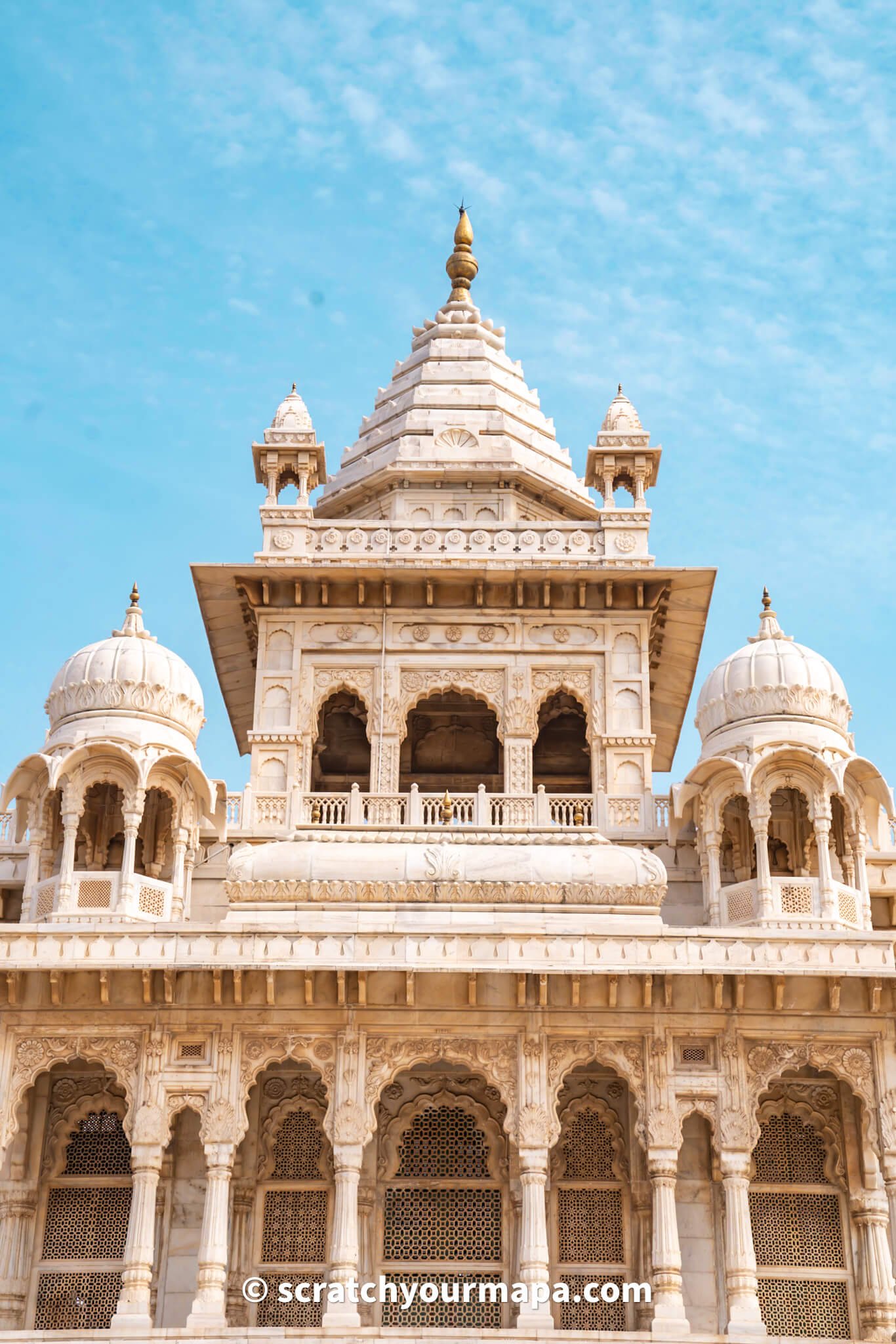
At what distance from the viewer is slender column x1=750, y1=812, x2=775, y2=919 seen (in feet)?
90.9

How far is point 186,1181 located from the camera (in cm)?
2578

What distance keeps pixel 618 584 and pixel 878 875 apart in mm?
5852

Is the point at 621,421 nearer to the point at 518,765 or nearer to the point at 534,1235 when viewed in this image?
the point at 518,765

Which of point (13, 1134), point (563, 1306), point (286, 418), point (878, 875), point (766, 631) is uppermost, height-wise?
point (286, 418)

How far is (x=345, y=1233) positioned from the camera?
24.1 meters

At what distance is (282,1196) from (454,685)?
8.69m

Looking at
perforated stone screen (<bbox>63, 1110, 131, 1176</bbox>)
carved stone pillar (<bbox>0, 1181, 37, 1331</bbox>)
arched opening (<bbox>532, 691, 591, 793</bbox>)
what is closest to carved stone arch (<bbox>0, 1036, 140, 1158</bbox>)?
carved stone pillar (<bbox>0, 1181, 37, 1331</bbox>)

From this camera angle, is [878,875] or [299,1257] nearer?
[299,1257]

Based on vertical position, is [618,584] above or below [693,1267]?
above

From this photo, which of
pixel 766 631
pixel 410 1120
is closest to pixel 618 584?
pixel 766 631

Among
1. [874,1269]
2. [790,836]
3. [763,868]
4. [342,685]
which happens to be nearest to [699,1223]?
[874,1269]

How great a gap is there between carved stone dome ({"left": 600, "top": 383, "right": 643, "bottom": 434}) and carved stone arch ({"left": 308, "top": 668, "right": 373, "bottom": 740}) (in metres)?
5.49

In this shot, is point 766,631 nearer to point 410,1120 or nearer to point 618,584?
point 618,584

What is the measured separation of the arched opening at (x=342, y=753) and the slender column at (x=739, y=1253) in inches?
433
